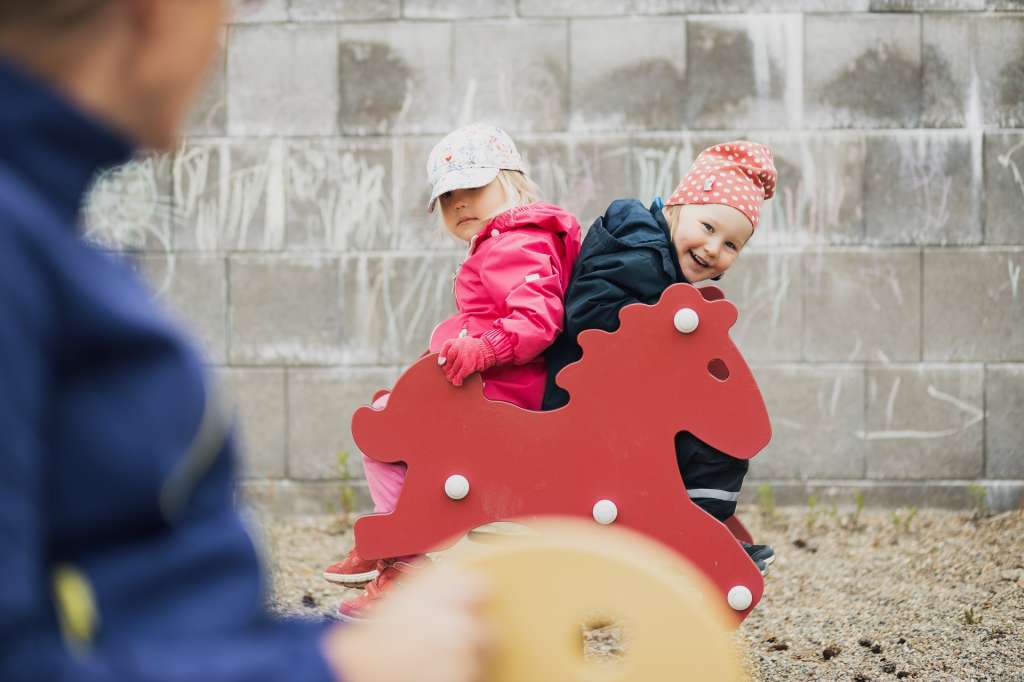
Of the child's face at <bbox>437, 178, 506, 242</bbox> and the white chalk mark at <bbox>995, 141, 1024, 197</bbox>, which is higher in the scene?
the white chalk mark at <bbox>995, 141, 1024, 197</bbox>

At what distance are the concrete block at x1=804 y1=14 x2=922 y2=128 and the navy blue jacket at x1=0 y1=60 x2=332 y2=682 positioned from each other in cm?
425

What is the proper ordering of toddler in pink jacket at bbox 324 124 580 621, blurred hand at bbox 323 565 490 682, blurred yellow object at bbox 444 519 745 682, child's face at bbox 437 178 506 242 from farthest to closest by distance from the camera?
child's face at bbox 437 178 506 242, toddler in pink jacket at bbox 324 124 580 621, blurred yellow object at bbox 444 519 745 682, blurred hand at bbox 323 565 490 682

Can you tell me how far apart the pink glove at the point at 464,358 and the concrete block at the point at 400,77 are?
2138 mm

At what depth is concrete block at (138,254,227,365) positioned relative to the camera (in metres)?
4.88

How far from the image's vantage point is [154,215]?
4.88 m

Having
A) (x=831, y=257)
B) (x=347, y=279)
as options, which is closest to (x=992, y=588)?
(x=831, y=257)

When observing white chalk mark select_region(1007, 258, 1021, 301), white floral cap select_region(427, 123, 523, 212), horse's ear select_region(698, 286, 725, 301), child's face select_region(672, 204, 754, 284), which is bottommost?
horse's ear select_region(698, 286, 725, 301)

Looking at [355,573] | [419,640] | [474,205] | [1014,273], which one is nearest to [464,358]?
[474,205]

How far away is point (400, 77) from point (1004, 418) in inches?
105

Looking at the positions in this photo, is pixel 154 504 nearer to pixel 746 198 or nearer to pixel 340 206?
pixel 746 198

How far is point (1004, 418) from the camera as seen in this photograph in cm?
477

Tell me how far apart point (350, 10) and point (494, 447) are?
2.56 meters

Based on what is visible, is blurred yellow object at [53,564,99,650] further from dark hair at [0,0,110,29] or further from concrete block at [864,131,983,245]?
concrete block at [864,131,983,245]

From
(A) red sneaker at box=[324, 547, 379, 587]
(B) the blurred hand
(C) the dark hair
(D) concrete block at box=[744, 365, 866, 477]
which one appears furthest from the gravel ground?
(C) the dark hair
